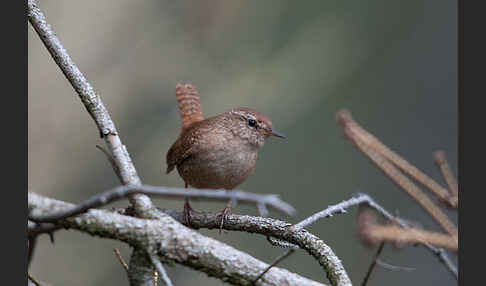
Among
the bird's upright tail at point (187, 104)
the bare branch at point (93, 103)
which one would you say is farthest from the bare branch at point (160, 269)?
the bird's upright tail at point (187, 104)

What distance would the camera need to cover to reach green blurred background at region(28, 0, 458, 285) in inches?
169

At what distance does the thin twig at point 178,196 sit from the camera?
920 mm

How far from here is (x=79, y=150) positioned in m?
4.39

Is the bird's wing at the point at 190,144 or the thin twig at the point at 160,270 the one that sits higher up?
the bird's wing at the point at 190,144

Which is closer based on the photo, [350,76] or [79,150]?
[79,150]

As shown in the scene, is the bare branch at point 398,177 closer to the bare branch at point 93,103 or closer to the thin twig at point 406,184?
the thin twig at point 406,184

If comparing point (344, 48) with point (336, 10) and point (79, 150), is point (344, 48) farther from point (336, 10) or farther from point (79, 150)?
point (79, 150)

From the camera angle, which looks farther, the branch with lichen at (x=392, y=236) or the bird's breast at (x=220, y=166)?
the bird's breast at (x=220, y=166)

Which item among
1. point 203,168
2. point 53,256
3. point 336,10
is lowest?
point 53,256

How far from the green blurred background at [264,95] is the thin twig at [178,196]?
294cm

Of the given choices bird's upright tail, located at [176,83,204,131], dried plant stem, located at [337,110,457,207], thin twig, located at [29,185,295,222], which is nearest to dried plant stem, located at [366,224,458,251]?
dried plant stem, located at [337,110,457,207]

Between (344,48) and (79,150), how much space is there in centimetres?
291

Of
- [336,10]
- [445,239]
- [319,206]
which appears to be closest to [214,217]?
[445,239]

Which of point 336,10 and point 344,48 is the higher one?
point 336,10
